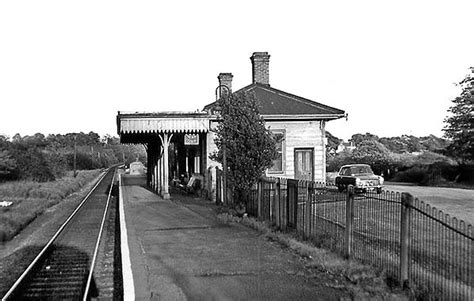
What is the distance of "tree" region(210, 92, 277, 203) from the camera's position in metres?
14.7

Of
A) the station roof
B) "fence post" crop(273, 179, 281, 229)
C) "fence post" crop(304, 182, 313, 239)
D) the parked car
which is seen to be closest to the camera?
"fence post" crop(304, 182, 313, 239)

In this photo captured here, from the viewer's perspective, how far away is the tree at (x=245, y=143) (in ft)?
48.1

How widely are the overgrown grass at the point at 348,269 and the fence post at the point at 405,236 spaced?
0.86 feet

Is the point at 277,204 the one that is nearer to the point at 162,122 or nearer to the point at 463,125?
the point at 162,122

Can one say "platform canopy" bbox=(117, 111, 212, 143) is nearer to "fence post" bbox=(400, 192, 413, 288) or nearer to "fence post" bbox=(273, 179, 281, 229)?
"fence post" bbox=(273, 179, 281, 229)

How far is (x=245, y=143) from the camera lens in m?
14.8

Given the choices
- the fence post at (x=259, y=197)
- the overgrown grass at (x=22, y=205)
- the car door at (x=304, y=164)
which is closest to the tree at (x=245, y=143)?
the fence post at (x=259, y=197)

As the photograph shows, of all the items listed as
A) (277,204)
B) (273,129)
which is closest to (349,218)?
(277,204)

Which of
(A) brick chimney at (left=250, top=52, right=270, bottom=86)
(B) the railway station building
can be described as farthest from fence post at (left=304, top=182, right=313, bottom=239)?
(A) brick chimney at (left=250, top=52, right=270, bottom=86)

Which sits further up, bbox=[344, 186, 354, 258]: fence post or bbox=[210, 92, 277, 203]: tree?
bbox=[210, 92, 277, 203]: tree

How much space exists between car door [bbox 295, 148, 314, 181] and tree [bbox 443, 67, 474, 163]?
1660 cm

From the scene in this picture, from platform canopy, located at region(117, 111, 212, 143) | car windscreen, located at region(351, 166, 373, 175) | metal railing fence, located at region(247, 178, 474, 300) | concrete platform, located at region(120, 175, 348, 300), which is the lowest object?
concrete platform, located at region(120, 175, 348, 300)

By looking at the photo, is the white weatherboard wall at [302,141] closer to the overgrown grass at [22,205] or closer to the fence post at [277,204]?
the fence post at [277,204]

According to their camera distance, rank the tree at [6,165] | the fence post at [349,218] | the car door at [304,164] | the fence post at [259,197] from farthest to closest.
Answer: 1. the tree at [6,165]
2. the car door at [304,164]
3. the fence post at [259,197]
4. the fence post at [349,218]
